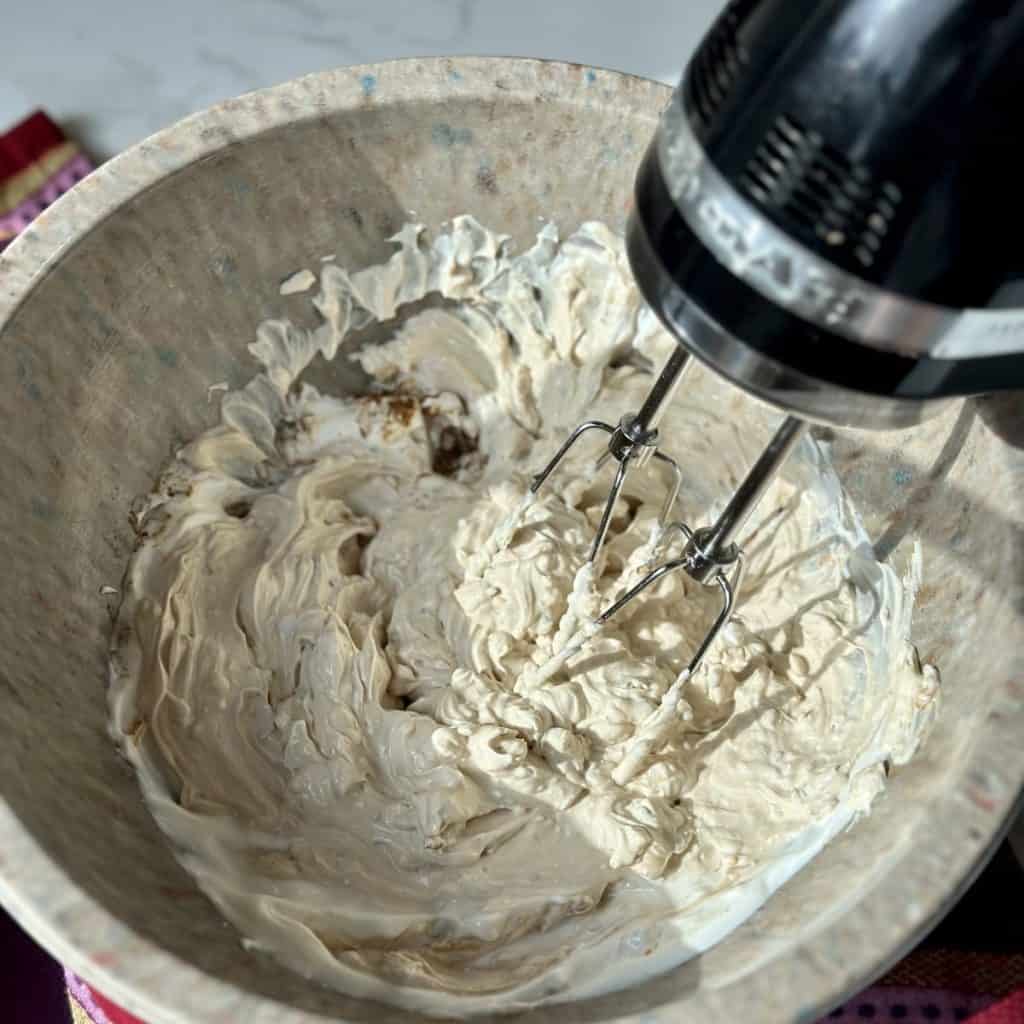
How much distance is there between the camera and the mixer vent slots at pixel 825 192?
43cm

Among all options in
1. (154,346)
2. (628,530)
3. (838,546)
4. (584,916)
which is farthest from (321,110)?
(584,916)

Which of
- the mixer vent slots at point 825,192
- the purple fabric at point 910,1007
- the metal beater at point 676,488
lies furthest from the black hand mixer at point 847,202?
the purple fabric at point 910,1007

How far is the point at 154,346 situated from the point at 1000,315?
68 cm

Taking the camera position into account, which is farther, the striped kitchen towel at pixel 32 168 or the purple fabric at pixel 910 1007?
the striped kitchen towel at pixel 32 168

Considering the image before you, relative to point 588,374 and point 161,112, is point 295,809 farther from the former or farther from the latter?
point 161,112

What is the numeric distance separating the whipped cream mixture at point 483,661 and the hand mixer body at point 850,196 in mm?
361

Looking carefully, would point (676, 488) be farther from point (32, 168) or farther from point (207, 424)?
point (32, 168)

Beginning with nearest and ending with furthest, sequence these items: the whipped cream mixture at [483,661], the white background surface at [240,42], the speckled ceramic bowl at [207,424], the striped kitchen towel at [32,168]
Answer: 1. the speckled ceramic bowl at [207,424]
2. the whipped cream mixture at [483,661]
3. the striped kitchen towel at [32,168]
4. the white background surface at [240,42]

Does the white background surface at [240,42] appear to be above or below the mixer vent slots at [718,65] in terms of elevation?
below

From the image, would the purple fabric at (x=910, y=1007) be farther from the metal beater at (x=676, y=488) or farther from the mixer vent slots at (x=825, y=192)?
the mixer vent slots at (x=825, y=192)

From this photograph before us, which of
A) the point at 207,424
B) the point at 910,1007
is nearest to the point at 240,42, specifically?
the point at 207,424

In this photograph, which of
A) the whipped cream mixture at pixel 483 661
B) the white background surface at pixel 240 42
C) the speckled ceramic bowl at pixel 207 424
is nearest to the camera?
the speckled ceramic bowl at pixel 207 424

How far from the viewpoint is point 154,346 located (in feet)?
2.91

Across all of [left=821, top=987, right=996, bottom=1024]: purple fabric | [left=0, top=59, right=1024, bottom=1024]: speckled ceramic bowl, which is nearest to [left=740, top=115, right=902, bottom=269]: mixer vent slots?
[left=0, top=59, right=1024, bottom=1024]: speckled ceramic bowl
